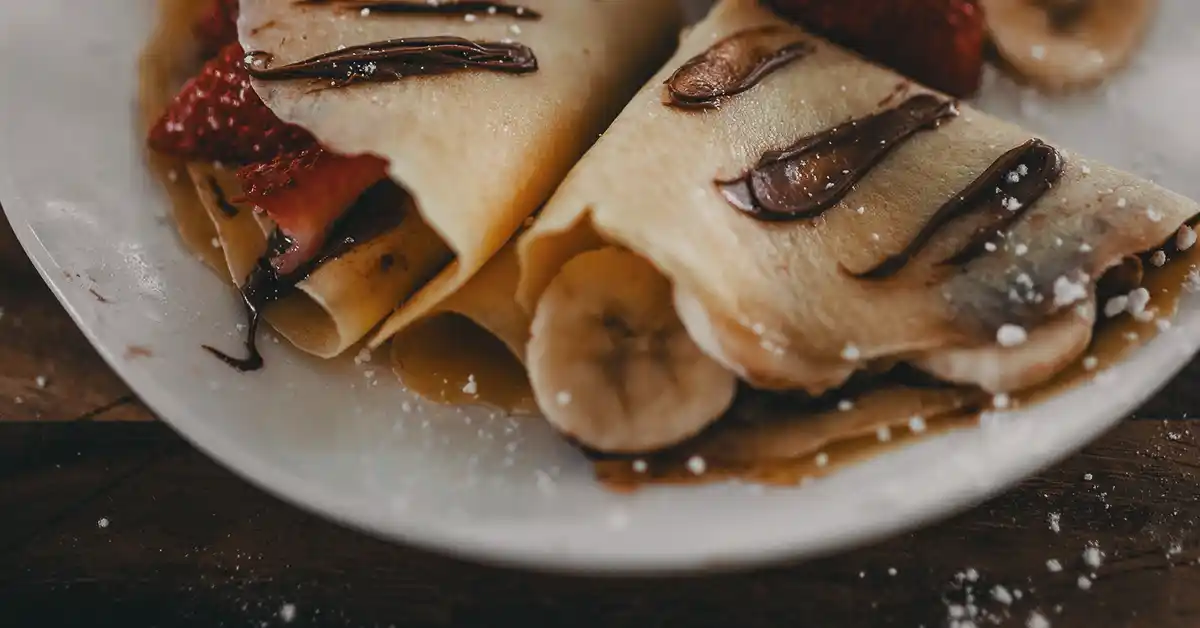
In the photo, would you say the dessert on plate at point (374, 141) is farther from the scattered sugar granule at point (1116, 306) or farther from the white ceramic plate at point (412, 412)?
the scattered sugar granule at point (1116, 306)

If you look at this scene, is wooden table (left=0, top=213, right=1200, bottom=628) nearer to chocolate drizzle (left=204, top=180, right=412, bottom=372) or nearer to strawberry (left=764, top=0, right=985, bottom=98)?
chocolate drizzle (left=204, top=180, right=412, bottom=372)

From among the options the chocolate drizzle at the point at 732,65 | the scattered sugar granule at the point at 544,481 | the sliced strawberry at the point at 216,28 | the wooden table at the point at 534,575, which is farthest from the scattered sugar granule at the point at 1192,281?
the sliced strawberry at the point at 216,28

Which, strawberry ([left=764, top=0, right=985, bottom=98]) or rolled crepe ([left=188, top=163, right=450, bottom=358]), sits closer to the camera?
rolled crepe ([left=188, top=163, right=450, bottom=358])

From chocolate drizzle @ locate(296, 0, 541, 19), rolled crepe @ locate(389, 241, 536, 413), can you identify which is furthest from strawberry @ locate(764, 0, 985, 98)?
rolled crepe @ locate(389, 241, 536, 413)

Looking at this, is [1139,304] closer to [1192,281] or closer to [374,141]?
[1192,281]

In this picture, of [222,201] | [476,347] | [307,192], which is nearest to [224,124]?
[222,201]

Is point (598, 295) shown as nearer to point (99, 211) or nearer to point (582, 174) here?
point (582, 174)
